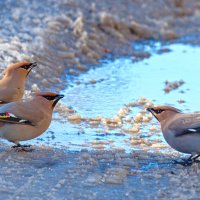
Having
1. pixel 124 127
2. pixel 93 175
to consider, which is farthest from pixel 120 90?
pixel 93 175

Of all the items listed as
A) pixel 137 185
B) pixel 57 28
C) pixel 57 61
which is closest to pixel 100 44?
pixel 57 28

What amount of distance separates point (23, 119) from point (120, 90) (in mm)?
3717

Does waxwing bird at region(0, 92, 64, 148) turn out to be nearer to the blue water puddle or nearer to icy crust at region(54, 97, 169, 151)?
the blue water puddle

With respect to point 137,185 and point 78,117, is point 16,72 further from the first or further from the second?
point 137,185

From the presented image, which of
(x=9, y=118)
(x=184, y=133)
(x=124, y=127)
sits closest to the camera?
(x=184, y=133)

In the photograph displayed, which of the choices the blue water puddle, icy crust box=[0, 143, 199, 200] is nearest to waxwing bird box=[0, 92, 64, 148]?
icy crust box=[0, 143, 199, 200]

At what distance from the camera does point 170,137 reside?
22.6 feet

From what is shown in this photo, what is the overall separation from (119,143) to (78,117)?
1041 millimetres

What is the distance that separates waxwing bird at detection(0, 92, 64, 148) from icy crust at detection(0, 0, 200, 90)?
3.00 metres

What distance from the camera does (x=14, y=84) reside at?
805 cm

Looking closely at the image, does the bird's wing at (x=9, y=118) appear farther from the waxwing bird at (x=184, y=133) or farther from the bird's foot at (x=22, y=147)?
the waxwing bird at (x=184, y=133)

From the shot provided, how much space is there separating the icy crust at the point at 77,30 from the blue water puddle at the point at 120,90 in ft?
1.18

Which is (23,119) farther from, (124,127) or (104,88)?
(104,88)

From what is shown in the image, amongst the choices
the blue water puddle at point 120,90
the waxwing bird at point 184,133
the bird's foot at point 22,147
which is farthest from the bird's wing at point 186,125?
the bird's foot at point 22,147
